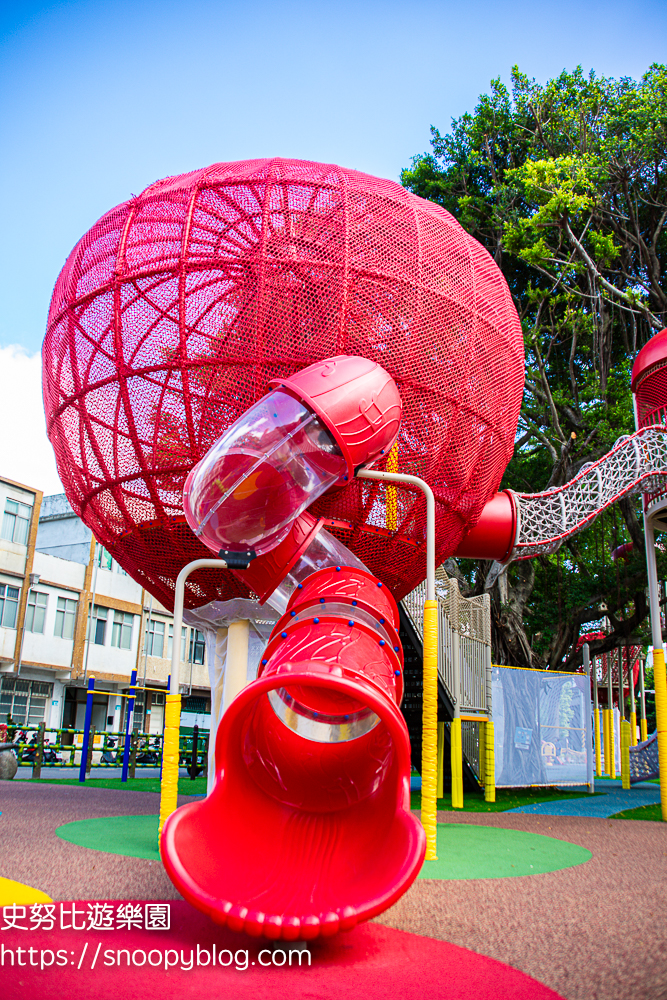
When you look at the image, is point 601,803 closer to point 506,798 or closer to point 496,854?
point 506,798

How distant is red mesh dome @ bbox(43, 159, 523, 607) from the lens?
500 cm

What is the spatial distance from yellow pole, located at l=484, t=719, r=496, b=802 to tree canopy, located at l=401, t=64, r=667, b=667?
5.94m

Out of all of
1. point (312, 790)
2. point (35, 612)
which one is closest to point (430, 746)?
point (312, 790)

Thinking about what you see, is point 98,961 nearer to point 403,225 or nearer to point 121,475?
point 121,475

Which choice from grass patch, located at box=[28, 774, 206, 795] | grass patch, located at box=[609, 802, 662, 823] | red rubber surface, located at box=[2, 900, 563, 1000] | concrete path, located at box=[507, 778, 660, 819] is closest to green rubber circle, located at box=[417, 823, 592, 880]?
red rubber surface, located at box=[2, 900, 563, 1000]

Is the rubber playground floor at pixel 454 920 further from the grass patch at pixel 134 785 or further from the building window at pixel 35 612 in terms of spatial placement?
the building window at pixel 35 612

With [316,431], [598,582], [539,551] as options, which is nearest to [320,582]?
[316,431]

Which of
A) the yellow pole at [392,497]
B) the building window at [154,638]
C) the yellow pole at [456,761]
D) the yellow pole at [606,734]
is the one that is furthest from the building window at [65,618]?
the yellow pole at [392,497]

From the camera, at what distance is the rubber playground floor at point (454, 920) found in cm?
284

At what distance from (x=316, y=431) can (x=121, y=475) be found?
192 centimetres

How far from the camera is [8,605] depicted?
26844mm

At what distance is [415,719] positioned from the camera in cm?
1284

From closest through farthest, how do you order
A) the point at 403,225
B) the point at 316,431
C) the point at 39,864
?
the point at 316,431 → the point at 39,864 → the point at 403,225

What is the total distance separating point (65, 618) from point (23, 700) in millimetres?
3485
